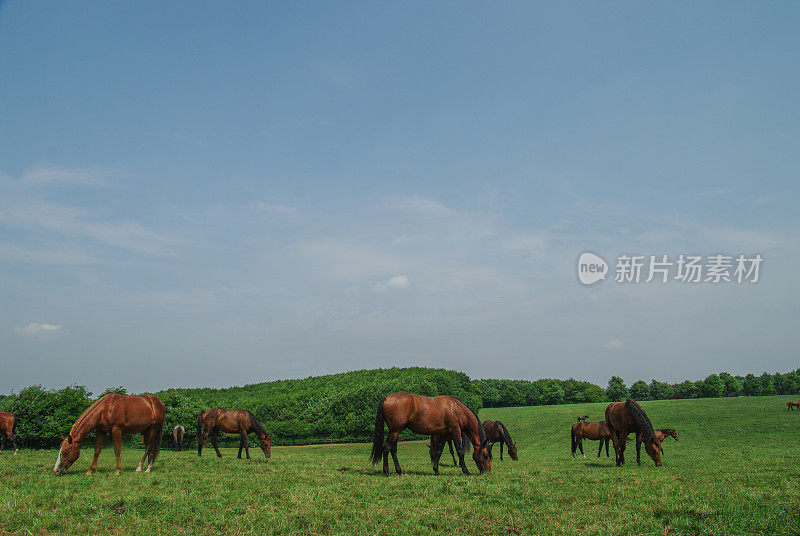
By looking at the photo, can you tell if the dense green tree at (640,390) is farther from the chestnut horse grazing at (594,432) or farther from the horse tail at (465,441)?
the horse tail at (465,441)

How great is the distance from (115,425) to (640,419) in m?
19.1

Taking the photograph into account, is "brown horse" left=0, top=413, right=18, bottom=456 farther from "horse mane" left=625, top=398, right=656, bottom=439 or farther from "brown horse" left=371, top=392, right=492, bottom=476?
"horse mane" left=625, top=398, right=656, bottom=439

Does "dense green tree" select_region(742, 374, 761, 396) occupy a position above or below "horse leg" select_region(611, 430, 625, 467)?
below

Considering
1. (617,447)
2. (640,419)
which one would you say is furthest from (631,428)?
(617,447)

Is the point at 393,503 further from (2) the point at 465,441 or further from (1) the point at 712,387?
(1) the point at 712,387

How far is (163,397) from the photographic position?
4141 centimetres

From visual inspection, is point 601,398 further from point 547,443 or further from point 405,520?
point 405,520

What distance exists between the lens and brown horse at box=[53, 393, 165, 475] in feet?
44.0

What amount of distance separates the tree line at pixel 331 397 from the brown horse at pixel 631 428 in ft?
92.3

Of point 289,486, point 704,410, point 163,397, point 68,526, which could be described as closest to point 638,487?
point 289,486

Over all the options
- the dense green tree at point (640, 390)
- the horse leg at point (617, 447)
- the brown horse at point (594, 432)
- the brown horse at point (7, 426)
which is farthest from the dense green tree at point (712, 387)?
the brown horse at point (7, 426)

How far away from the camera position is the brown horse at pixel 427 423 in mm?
14227

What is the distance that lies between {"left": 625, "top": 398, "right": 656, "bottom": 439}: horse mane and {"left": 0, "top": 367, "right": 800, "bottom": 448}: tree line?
28.7m

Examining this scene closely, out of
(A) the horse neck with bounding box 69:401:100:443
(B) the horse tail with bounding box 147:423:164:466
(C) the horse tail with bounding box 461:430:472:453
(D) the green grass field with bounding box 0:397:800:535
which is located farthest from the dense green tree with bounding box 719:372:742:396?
(A) the horse neck with bounding box 69:401:100:443
